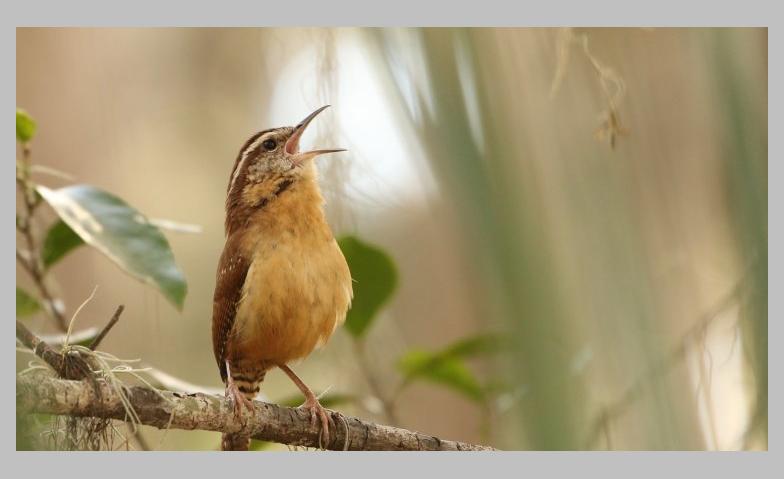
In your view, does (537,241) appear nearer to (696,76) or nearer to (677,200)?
(696,76)

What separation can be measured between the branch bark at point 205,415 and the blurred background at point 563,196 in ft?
0.69

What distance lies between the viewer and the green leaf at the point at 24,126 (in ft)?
9.67

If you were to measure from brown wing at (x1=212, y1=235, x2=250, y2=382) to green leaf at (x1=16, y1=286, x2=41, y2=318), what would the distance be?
654mm

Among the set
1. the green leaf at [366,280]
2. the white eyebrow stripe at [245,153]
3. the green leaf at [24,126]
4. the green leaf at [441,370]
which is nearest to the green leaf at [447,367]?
the green leaf at [441,370]

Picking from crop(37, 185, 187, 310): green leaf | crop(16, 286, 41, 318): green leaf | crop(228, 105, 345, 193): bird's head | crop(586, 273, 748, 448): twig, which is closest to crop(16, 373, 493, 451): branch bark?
crop(37, 185, 187, 310): green leaf

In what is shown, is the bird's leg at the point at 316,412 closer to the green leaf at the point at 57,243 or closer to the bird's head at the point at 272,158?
the bird's head at the point at 272,158

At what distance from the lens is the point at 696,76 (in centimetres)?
179

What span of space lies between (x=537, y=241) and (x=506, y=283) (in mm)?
78

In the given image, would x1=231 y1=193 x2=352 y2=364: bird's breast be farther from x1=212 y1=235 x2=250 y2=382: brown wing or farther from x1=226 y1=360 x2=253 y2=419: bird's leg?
x1=226 y1=360 x2=253 y2=419: bird's leg

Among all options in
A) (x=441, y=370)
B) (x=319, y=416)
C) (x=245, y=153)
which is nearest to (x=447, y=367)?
(x=441, y=370)

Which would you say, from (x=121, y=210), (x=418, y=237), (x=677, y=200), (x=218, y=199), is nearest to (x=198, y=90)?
(x=218, y=199)

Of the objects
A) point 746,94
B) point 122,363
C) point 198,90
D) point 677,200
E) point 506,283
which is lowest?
point 122,363

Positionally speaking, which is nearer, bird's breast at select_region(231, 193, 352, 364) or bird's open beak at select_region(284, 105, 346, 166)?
bird's breast at select_region(231, 193, 352, 364)

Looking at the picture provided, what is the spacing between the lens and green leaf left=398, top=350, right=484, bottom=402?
344 centimetres
